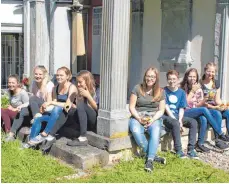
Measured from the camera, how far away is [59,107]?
18.5ft

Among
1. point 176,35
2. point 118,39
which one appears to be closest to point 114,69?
point 118,39

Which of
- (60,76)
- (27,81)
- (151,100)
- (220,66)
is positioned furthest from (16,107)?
(27,81)

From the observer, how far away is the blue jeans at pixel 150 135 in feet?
17.1

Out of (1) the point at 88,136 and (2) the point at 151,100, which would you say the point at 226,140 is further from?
(1) the point at 88,136

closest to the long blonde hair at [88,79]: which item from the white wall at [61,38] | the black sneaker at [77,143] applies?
the black sneaker at [77,143]

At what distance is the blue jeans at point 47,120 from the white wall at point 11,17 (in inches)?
242

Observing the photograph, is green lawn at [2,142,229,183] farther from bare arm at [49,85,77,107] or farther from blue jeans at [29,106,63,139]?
bare arm at [49,85,77,107]

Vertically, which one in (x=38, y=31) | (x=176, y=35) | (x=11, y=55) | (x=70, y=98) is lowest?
(x=70, y=98)

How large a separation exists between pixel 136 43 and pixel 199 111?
183 inches

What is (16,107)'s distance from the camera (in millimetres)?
6586

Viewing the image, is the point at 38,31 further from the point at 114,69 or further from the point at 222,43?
the point at 114,69

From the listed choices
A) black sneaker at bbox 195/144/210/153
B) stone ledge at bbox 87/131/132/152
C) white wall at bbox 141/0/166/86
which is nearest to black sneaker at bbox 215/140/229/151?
black sneaker at bbox 195/144/210/153

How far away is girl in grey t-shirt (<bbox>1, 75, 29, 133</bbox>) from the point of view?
6430mm

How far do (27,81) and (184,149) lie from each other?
6333 millimetres
